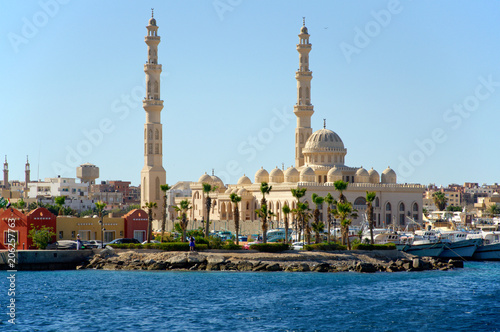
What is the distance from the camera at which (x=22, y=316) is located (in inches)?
1639

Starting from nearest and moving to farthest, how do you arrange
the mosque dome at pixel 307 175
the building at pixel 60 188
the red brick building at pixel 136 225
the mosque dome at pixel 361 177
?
1. the red brick building at pixel 136 225
2. the mosque dome at pixel 307 175
3. the mosque dome at pixel 361 177
4. the building at pixel 60 188

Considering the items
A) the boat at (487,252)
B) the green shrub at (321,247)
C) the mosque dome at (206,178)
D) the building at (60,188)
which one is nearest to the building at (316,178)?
the mosque dome at (206,178)

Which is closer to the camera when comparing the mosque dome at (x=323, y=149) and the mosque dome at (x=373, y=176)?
the mosque dome at (x=323, y=149)

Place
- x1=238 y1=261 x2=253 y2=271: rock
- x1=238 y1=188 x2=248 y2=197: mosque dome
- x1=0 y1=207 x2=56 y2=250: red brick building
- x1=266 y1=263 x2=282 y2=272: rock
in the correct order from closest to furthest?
1. x1=238 y1=261 x2=253 y2=271: rock
2. x1=266 y1=263 x2=282 y2=272: rock
3. x1=0 y1=207 x2=56 y2=250: red brick building
4. x1=238 y1=188 x2=248 y2=197: mosque dome

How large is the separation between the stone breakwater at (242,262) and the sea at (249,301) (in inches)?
63.4

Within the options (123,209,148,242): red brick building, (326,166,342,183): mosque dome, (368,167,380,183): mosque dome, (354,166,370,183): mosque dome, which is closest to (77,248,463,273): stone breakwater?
(123,209,148,242): red brick building

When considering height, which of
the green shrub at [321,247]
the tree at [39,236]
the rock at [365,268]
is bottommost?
the rock at [365,268]

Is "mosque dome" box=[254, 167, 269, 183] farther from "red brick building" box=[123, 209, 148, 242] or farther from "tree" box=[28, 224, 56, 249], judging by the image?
"tree" box=[28, 224, 56, 249]

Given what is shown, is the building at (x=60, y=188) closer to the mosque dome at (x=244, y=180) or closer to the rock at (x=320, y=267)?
the mosque dome at (x=244, y=180)

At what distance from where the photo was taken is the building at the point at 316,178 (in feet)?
339

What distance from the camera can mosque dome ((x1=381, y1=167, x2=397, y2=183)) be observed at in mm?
107250

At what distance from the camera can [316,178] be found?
10550 cm

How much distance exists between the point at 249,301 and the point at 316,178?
195 feet

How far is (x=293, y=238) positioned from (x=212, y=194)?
98.6ft
